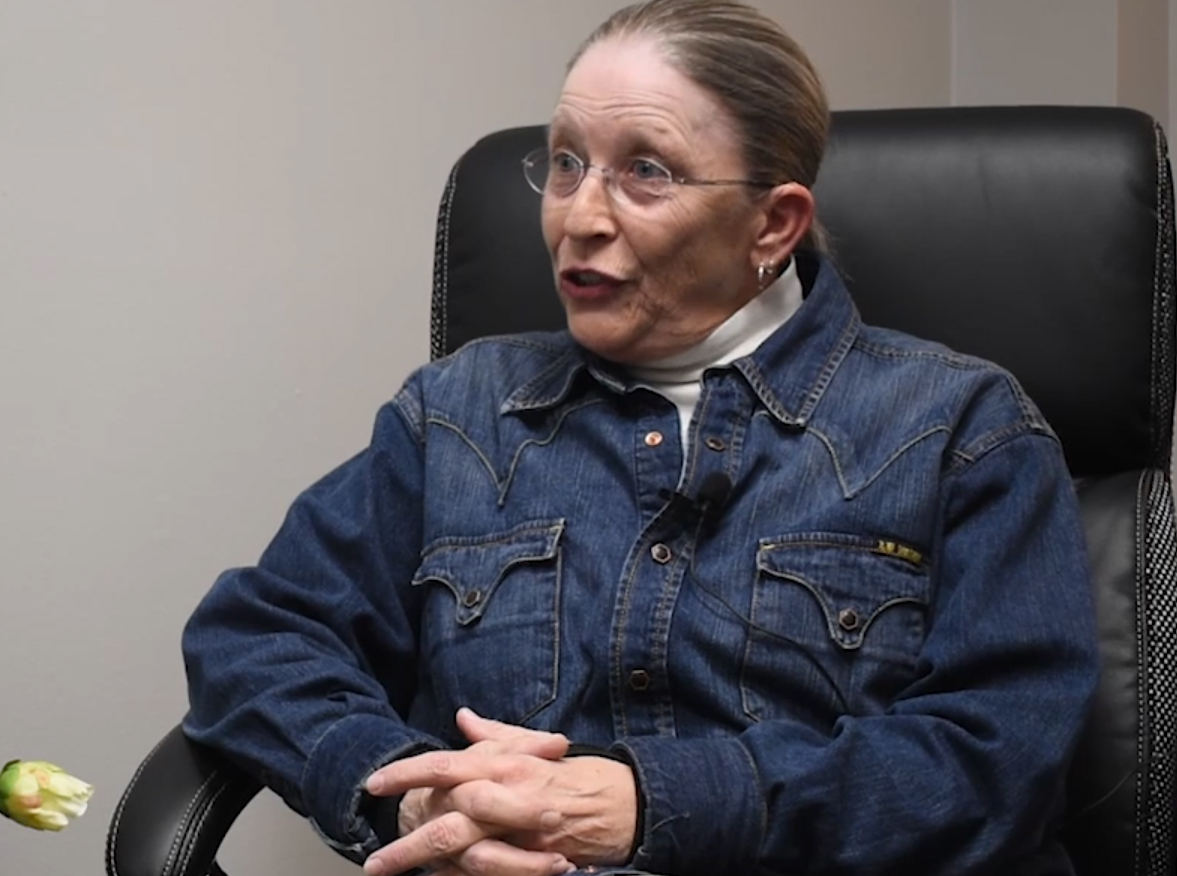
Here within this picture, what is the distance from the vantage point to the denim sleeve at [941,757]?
1.21 metres

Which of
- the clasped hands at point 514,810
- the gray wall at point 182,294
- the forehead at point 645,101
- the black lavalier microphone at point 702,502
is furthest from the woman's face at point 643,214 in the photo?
the gray wall at point 182,294

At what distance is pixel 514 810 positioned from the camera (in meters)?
1.19

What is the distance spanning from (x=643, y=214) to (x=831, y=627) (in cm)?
37

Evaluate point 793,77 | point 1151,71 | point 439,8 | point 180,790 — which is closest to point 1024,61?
point 1151,71

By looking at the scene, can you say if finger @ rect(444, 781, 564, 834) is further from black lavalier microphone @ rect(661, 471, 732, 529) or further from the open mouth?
the open mouth

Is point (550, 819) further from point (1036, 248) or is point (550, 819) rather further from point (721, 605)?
point (1036, 248)

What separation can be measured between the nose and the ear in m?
0.14

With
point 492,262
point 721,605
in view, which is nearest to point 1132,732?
point 721,605

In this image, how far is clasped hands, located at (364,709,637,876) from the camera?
3.92 feet

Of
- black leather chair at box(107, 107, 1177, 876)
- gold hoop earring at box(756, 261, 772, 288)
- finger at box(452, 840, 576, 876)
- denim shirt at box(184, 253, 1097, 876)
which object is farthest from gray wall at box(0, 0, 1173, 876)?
finger at box(452, 840, 576, 876)

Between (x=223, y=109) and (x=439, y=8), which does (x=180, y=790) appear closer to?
(x=223, y=109)

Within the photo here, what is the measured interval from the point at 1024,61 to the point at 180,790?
5.55 ft

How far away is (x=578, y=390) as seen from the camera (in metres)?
1.49

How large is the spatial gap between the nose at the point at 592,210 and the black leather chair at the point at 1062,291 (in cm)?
23
